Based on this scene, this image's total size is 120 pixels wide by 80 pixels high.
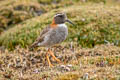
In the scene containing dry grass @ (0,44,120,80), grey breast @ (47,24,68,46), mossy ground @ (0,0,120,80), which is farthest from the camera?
grey breast @ (47,24,68,46)

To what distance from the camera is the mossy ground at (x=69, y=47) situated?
7308 mm

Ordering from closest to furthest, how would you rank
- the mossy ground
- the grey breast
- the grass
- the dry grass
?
the dry grass < the mossy ground < the grey breast < the grass

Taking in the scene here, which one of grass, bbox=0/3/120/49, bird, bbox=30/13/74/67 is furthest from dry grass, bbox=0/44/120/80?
grass, bbox=0/3/120/49

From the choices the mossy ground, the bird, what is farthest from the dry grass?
the bird

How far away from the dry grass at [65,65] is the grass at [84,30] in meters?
1.03

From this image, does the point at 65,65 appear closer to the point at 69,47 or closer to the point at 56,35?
the point at 56,35

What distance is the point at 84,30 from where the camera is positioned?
12.5 m

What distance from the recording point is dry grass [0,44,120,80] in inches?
267

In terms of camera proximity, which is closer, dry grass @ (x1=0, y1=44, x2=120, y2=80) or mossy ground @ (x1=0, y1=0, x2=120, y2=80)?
dry grass @ (x1=0, y1=44, x2=120, y2=80)

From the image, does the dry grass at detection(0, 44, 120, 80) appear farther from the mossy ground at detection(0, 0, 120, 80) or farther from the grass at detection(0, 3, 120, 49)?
the grass at detection(0, 3, 120, 49)

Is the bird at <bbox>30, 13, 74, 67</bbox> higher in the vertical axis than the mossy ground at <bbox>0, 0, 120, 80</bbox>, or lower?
higher

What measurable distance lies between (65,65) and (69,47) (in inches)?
129

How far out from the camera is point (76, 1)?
19.8 meters

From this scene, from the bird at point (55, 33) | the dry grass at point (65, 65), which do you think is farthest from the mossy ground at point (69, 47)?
the bird at point (55, 33)
